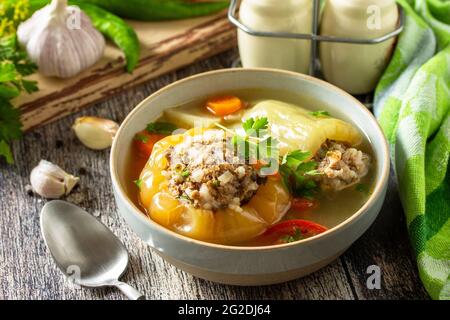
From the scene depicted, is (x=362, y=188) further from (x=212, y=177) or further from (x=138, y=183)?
(x=138, y=183)

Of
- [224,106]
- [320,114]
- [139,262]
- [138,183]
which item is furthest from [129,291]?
[320,114]

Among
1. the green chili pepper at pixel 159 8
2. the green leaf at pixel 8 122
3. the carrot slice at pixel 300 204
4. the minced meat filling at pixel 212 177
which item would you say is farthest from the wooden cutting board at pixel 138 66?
the carrot slice at pixel 300 204

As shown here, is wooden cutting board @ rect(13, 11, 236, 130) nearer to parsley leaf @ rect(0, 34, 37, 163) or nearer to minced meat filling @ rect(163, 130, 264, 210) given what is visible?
parsley leaf @ rect(0, 34, 37, 163)

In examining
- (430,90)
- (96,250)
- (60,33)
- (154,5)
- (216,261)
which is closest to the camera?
(216,261)

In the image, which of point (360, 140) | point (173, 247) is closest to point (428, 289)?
point (360, 140)

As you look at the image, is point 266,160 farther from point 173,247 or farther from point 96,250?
point 96,250
